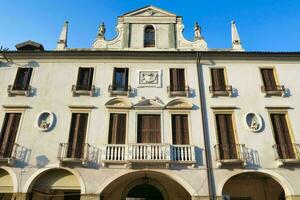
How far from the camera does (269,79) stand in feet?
55.9

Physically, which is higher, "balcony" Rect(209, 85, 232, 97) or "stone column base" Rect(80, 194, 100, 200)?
"balcony" Rect(209, 85, 232, 97)

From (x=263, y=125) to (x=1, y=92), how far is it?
1664 cm

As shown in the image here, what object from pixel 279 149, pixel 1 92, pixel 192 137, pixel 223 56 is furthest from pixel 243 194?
pixel 1 92

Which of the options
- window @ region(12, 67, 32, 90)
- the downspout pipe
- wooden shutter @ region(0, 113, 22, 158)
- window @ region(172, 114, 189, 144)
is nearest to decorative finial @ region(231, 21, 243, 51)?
the downspout pipe

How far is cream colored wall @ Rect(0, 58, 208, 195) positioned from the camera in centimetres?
1411

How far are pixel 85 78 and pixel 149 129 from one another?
18.4 ft

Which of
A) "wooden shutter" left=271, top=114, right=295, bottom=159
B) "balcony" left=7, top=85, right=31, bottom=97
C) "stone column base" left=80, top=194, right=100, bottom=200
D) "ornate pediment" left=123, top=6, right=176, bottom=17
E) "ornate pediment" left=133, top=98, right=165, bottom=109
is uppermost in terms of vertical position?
"ornate pediment" left=123, top=6, right=176, bottom=17

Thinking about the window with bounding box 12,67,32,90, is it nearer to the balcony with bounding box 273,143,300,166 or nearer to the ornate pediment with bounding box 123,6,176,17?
the ornate pediment with bounding box 123,6,176,17

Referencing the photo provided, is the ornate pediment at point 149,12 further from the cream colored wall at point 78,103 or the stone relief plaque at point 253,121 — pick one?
the stone relief plaque at point 253,121

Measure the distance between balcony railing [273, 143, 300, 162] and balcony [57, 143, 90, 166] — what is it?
10.8 m

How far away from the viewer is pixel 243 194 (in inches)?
639

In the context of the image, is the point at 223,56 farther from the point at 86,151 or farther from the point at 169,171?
the point at 86,151

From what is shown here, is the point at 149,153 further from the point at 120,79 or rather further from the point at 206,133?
the point at 120,79

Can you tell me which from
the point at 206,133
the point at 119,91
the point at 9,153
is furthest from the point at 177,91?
the point at 9,153
